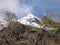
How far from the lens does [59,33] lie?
42.1 ft

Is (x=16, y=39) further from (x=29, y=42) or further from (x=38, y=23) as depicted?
(x=38, y=23)

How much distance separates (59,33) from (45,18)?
142 centimetres

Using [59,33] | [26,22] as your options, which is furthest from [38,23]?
[59,33]

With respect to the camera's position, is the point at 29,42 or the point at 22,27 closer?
the point at 29,42

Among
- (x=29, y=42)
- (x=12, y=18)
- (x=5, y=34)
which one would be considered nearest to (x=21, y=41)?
(x=29, y=42)

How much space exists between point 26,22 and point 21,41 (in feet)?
7.95

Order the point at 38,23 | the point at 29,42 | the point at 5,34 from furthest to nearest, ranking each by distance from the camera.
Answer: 1. the point at 38,23
2. the point at 5,34
3. the point at 29,42

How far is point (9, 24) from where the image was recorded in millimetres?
13133

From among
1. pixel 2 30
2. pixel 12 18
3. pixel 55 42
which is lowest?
pixel 55 42

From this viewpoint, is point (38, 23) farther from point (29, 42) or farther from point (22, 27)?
point (29, 42)

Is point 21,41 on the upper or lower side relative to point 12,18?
lower

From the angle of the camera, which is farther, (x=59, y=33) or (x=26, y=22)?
(x=26, y=22)

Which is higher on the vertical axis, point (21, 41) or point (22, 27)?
point (22, 27)

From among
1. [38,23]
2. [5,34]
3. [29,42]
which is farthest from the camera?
[38,23]
